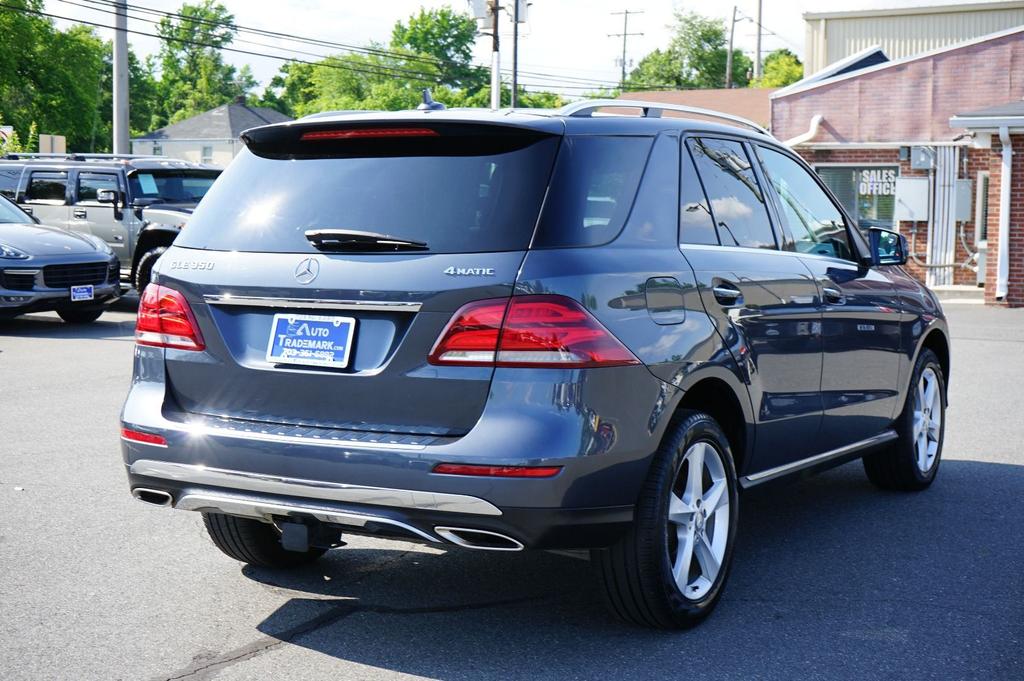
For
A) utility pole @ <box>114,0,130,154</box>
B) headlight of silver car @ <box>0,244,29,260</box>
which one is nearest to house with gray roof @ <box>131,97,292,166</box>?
utility pole @ <box>114,0,130,154</box>

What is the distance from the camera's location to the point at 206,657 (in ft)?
13.8

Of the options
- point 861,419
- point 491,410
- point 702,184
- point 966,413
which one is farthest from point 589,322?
point 966,413

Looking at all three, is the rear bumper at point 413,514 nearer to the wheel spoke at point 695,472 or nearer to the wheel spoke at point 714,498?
the wheel spoke at point 695,472

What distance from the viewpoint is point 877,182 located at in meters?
26.2

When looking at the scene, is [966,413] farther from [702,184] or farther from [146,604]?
[146,604]

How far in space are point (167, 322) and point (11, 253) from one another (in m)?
11.0

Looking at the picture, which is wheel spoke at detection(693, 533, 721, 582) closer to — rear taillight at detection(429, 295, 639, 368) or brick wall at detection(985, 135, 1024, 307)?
rear taillight at detection(429, 295, 639, 368)

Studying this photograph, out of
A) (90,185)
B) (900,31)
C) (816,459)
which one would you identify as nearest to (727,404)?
(816,459)

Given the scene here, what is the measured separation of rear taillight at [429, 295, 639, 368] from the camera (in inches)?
152

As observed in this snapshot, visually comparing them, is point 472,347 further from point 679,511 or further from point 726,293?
point 726,293

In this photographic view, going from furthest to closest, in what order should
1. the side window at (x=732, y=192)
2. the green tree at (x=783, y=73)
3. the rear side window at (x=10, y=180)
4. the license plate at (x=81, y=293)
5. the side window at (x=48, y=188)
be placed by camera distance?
the green tree at (x=783, y=73), the rear side window at (x=10, y=180), the side window at (x=48, y=188), the license plate at (x=81, y=293), the side window at (x=732, y=192)

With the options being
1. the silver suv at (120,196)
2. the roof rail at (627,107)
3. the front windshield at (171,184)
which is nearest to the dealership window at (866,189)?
the front windshield at (171,184)

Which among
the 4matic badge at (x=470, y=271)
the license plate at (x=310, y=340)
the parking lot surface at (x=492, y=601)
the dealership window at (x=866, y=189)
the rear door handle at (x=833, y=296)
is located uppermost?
the dealership window at (x=866, y=189)

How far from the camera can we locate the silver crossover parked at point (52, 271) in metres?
14.4
